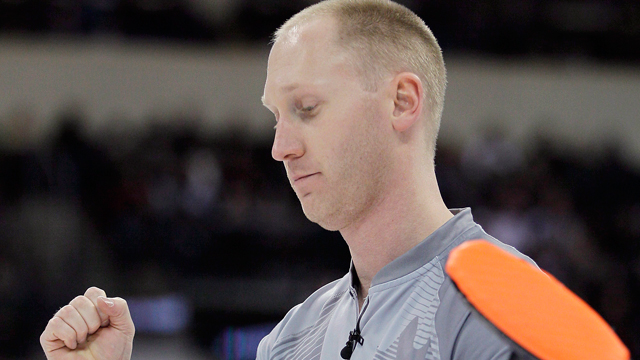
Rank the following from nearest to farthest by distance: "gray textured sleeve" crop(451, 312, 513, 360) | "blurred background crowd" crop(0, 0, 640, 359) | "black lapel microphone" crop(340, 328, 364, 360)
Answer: "gray textured sleeve" crop(451, 312, 513, 360) < "black lapel microphone" crop(340, 328, 364, 360) < "blurred background crowd" crop(0, 0, 640, 359)

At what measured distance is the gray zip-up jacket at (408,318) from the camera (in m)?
1.59

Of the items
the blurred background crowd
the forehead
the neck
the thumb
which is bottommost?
the blurred background crowd

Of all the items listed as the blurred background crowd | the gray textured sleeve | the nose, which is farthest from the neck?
the blurred background crowd

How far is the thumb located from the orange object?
1.28m

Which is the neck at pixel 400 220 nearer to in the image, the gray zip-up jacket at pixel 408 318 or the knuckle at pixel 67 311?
the gray zip-up jacket at pixel 408 318

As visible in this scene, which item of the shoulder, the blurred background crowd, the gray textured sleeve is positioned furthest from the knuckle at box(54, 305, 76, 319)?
the blurred background crowd

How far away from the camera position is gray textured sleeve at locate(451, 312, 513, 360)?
4.65ft

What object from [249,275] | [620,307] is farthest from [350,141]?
[620,307]

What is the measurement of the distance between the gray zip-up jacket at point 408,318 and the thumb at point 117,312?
17.9 inches

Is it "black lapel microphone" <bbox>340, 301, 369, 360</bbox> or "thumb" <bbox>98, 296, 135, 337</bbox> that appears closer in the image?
"black lapel microphone" <bbox>340, 301, 369, 360</bbox>

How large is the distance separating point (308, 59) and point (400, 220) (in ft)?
1.61

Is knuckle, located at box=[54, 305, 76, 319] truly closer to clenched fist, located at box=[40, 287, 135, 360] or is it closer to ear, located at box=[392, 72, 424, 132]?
clenched fist, located at box=[40, 287, 135, 360]

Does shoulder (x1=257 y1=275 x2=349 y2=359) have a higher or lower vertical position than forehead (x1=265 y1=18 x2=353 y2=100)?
lower

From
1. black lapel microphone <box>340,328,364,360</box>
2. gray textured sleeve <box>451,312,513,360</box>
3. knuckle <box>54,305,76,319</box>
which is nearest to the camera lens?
gray textured sleeve <box>451,312,513,360</box>
